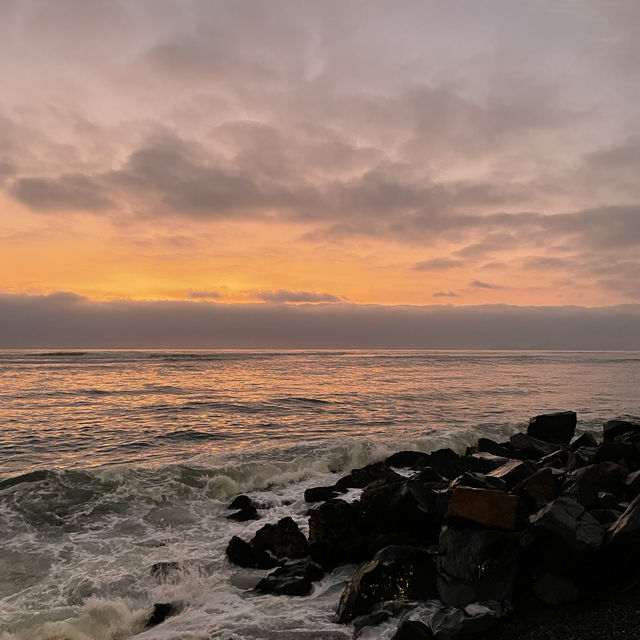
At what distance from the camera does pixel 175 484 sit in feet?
45.5

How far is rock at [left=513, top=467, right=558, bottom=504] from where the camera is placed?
8.48 metres

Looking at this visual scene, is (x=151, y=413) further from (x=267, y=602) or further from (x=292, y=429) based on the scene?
(x=267, y=602)

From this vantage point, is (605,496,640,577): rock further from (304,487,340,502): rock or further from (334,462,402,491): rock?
(304,487,340,502): rock

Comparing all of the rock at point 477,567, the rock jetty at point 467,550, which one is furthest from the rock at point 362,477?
the rock at point 477,567

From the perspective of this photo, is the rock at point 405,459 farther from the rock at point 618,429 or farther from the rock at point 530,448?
the rock at point 618,429

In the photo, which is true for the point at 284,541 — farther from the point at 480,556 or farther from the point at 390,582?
the point at 480,556

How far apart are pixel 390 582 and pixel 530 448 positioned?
10.8 metres

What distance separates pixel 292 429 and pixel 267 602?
16069 mm

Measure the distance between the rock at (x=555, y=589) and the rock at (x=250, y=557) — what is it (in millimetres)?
4772

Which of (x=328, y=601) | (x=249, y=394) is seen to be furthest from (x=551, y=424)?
(x=249, y=394)

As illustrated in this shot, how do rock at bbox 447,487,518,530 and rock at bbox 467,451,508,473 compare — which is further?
rock at bbox 467,451,508,473

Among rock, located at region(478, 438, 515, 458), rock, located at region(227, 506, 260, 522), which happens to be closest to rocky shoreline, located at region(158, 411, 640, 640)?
rock, located at region(227, 506, 260, 522)

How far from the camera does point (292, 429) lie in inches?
930

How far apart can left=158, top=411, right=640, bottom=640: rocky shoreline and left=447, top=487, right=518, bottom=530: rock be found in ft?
0.05
